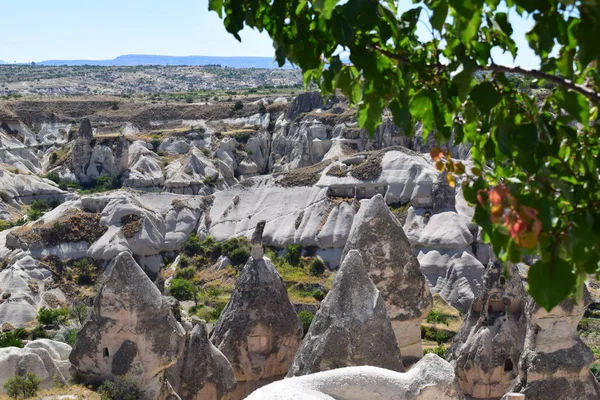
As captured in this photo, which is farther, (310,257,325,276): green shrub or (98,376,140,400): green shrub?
(310,257,325,276): green shrub

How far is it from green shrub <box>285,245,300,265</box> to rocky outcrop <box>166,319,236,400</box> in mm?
22762

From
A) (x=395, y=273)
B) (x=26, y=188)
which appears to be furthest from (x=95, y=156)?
(x=395, y=273)

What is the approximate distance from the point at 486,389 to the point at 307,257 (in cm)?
2290

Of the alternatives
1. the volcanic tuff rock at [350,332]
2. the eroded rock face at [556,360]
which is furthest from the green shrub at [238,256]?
the eroded rock face at [556,360]

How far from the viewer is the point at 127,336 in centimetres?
914

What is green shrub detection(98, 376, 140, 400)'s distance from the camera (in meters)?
8.71

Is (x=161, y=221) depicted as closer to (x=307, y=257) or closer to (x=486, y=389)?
(x=307, y=257)

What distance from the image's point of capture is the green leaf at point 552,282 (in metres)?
2.64

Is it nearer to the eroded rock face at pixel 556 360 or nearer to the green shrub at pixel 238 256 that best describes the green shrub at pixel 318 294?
the green shrub at pixel 238 256

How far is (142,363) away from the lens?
9.08 metres

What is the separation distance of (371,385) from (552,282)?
10.7 ft

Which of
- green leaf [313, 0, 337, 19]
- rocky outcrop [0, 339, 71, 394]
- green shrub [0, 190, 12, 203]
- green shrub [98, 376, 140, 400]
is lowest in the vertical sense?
green shrub [0, 190, 12, 203]

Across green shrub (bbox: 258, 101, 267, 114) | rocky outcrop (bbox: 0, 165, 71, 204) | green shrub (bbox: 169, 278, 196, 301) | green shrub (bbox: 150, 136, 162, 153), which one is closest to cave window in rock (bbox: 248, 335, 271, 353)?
green shrub (bbox: 169, 278, 196, 301)

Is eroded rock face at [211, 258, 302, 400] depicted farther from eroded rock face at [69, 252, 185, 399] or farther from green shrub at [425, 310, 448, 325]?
green shrub at [425, 310, 448, 325]
